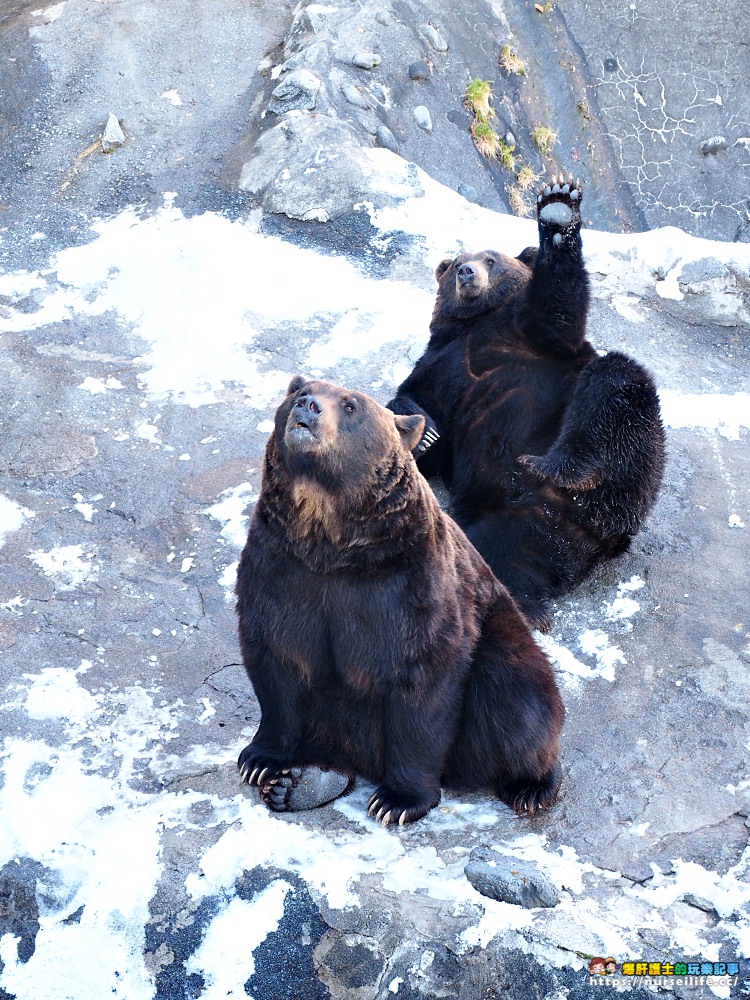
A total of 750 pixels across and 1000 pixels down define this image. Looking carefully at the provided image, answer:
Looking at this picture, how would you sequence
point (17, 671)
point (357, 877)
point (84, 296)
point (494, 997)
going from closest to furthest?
point (494, 997) < point (357, 877) < point (17, 671) < point (84, 296)

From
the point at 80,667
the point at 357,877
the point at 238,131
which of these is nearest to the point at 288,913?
the point at 357,877

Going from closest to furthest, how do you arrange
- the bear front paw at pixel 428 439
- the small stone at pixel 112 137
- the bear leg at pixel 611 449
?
1. the bear leg at pixel 611 449
2. the bear front paw at pixel 428 439
3. the small stone at pixel 112 137

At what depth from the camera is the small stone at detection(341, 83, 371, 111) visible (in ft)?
34.1

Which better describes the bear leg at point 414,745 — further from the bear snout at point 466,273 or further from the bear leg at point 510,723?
the bear snout at point 466,273

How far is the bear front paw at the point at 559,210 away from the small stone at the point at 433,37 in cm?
685

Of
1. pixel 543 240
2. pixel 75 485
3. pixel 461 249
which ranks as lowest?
pixel 75 485

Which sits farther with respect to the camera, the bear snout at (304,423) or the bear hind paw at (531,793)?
the bear hind paw at (531,793)

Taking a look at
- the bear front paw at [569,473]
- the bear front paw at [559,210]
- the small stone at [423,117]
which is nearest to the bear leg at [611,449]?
the bear front paw at [569,473]

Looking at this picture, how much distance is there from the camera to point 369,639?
12.8 feet

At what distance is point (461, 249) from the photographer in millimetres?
8688

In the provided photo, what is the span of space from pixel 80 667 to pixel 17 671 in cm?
28

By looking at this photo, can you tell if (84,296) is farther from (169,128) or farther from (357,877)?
(357,877)

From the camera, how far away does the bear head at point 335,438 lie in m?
3.92

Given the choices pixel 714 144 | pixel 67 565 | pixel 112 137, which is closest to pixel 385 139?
pixel 112 137
